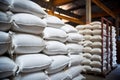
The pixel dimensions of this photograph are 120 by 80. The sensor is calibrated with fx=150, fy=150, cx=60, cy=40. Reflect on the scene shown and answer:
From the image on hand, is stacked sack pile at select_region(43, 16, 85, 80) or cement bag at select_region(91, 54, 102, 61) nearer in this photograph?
stacked sack pile at select_region(43, 16, 85, 80)

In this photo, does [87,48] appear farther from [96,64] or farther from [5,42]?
[5,42]

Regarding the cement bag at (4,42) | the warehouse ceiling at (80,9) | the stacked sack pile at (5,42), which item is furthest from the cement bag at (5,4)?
the warehouse ceiling at (80,9)

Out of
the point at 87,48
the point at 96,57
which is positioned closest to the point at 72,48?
the point at 96,57

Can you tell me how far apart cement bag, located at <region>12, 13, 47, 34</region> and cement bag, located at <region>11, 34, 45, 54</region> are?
0.07m

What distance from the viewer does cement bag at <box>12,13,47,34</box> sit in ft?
5.42

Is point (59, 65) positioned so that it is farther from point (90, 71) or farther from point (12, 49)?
point (90, 71)

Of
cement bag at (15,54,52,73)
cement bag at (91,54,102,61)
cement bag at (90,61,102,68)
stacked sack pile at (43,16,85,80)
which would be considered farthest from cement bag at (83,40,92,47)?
cement bag at (15,54,52,73)

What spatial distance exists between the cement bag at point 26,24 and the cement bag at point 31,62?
310 mm

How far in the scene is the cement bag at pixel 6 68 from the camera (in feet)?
4.56

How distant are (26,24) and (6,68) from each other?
0.57 metres

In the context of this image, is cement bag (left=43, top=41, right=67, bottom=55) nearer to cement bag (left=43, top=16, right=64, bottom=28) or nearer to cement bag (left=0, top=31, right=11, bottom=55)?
cement bag (left=43, top=16, right=64, bottom=28)

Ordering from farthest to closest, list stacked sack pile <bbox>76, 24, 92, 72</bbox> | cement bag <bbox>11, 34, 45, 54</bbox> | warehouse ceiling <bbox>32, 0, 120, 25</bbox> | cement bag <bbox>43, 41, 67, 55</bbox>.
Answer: warehouse ceiling <bbox>32, 0, 120, 25</bbox> < stacked sack pile <bbox>76, 24, 92, 72</bbox> < cement bag <bbox>43, 41, 67, 55</bbox> < cement bag <bbox>11, 34, 45, 54</bbox>

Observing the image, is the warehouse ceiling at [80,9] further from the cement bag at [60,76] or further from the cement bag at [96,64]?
the cement bag at [60,76]

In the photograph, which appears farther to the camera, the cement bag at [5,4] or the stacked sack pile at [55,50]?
the stacked sack pile at [55,50]
